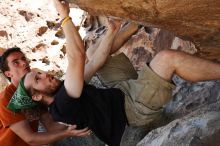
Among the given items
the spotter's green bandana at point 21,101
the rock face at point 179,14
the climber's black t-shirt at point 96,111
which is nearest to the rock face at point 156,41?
the rock face at point 179,14

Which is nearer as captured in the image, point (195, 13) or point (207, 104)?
point (195, 13)

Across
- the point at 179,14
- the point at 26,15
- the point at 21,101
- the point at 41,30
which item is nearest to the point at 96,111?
the point at 21,101

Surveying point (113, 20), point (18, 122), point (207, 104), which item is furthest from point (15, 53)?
point (207, 104)

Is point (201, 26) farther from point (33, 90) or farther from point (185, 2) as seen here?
point (33, 90)

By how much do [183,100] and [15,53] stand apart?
178 centimetres

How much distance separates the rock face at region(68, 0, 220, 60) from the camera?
267cm

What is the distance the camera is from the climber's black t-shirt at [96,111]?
3.43m

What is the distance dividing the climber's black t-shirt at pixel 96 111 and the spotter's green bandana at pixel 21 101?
0.28 m

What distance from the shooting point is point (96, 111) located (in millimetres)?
3609

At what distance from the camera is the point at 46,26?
22.9ft

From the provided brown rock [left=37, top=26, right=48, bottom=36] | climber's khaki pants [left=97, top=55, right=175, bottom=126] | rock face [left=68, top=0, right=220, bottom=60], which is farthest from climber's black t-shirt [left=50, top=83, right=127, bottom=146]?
brown rock [left=37, top=26, right=48, bottom=36]

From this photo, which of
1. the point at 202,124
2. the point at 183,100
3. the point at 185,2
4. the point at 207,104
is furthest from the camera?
the point at 183,100

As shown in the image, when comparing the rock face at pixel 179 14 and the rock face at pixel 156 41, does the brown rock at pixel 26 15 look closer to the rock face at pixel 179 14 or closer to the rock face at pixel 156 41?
the rock face at pixel 156 41

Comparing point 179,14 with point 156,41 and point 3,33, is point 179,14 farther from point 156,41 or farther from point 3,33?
point 3,33
